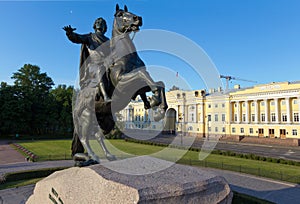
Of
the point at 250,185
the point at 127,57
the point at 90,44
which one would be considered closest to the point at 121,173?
the point at 127,57

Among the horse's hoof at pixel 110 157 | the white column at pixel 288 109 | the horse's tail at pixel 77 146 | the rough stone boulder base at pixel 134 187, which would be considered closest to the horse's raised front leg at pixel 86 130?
the horse's hoof at pixel 110 157

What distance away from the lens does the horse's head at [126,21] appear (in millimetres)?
5152

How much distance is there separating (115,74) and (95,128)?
5.96 ft

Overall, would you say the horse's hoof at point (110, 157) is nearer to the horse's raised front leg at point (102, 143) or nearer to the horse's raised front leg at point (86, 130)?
the horse's raised front leg at point (102, 143)

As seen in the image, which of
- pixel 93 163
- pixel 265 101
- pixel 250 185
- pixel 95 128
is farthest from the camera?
pixel 265 101

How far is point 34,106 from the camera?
49.8 m

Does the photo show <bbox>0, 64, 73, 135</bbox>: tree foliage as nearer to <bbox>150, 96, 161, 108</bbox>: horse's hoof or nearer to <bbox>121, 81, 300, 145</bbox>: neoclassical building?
<bbox>121, 81, 300, 145</bbox>: neoclassical building

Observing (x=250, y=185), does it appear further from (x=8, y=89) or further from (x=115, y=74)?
(x=8, y=89)

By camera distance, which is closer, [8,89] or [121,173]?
[121,173]

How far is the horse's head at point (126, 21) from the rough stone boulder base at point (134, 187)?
3227 mm

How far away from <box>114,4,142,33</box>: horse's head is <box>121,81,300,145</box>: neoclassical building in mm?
30259

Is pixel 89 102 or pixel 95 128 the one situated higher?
pixel 89 102

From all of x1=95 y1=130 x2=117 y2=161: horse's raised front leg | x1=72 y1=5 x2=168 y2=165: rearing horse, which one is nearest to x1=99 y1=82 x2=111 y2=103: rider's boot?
x1=72 y1=5 x2=168 y2=165: rearing horse

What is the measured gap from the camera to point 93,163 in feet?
19.0
